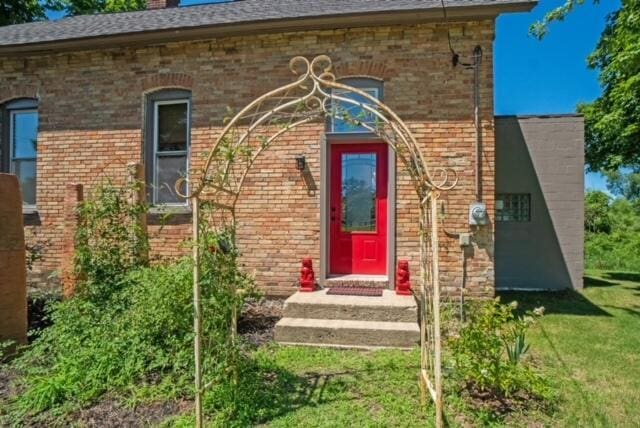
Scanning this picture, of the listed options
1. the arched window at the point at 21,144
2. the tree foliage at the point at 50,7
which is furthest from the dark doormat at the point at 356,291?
the tree foliage at the point at 50,7

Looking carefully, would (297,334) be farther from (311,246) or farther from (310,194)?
(310,194)

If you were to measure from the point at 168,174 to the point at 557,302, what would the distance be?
6989 mm

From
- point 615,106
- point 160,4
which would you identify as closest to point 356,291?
point 160,4

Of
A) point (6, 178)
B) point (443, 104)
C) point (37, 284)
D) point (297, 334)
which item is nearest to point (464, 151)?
point (443, 104)

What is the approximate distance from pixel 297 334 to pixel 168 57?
497 cm

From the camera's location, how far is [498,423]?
285 centimetres

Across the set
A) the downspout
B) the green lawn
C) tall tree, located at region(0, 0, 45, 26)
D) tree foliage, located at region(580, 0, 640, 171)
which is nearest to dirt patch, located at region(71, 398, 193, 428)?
the green lawn

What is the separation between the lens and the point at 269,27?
584 centimetres

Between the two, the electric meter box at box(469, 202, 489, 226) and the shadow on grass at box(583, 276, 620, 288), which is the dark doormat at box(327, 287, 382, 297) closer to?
the electric meter box at box(469, 202, 489, 226)

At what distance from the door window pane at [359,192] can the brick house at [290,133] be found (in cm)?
2

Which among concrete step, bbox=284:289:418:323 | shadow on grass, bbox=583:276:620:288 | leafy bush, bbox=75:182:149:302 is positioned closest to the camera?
leafy bush, bbox=75:182:149:302

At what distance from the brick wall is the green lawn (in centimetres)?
137

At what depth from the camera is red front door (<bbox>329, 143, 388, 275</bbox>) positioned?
5977mm

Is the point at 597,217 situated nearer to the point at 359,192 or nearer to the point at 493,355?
the point at 359,192
